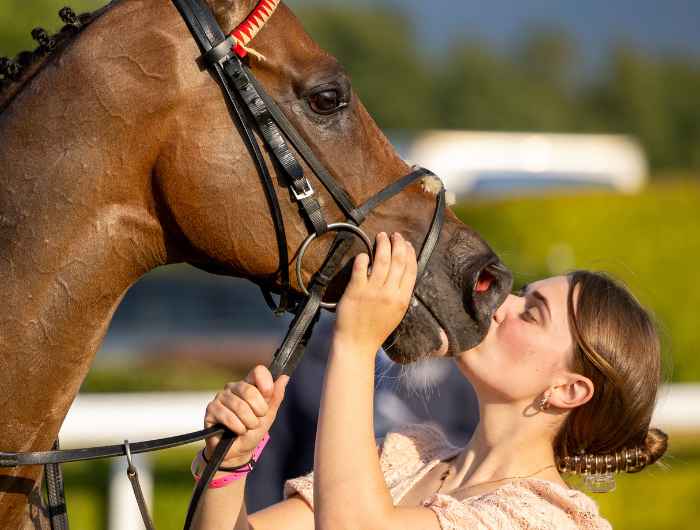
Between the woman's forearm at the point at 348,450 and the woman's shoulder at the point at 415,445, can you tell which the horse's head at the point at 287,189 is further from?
the woman's shoulder at the point at 415,445

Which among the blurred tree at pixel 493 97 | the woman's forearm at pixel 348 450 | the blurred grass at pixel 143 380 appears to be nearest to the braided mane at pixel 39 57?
the woman's forearm at pixel 348 450

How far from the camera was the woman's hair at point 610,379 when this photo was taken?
288 centimetres

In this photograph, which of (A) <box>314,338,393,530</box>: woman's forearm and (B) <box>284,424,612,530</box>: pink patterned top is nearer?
(A) <box>314,338,393,530</box>: woman's forearm

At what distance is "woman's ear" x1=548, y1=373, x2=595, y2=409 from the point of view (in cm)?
288

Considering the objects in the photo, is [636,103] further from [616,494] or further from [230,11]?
[230,11]

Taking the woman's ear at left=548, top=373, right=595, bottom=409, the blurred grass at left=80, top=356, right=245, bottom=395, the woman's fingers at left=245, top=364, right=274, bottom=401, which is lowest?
the woman's fingers at left=245, top=364, right=274, bottom=401

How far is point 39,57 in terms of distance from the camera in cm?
243

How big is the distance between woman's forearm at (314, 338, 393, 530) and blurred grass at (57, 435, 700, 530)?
280cm

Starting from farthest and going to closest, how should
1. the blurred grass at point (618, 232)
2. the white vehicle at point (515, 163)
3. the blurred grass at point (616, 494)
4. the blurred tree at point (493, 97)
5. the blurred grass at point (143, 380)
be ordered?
the blurred tree at point (493, 97) < the white vehicle at point (515, 163) < the blurred grass at point (618, 232) < the blurred grass at point (143, 380) < the blurred grass at point (616, 494)

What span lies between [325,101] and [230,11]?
0.98 feet

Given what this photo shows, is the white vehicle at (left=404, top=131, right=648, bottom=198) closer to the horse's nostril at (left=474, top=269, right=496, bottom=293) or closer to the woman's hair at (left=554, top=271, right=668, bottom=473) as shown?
the woman's hair at (left=554, top=271, right=668, bottom=473)

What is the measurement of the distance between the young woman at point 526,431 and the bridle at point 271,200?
8 cm

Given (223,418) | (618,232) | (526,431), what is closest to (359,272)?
(223,418)

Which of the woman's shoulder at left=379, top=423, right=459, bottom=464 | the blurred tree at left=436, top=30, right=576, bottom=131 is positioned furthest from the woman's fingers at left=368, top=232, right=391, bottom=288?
the blurred tree at left=436, top=30, right=576, bottom=131
